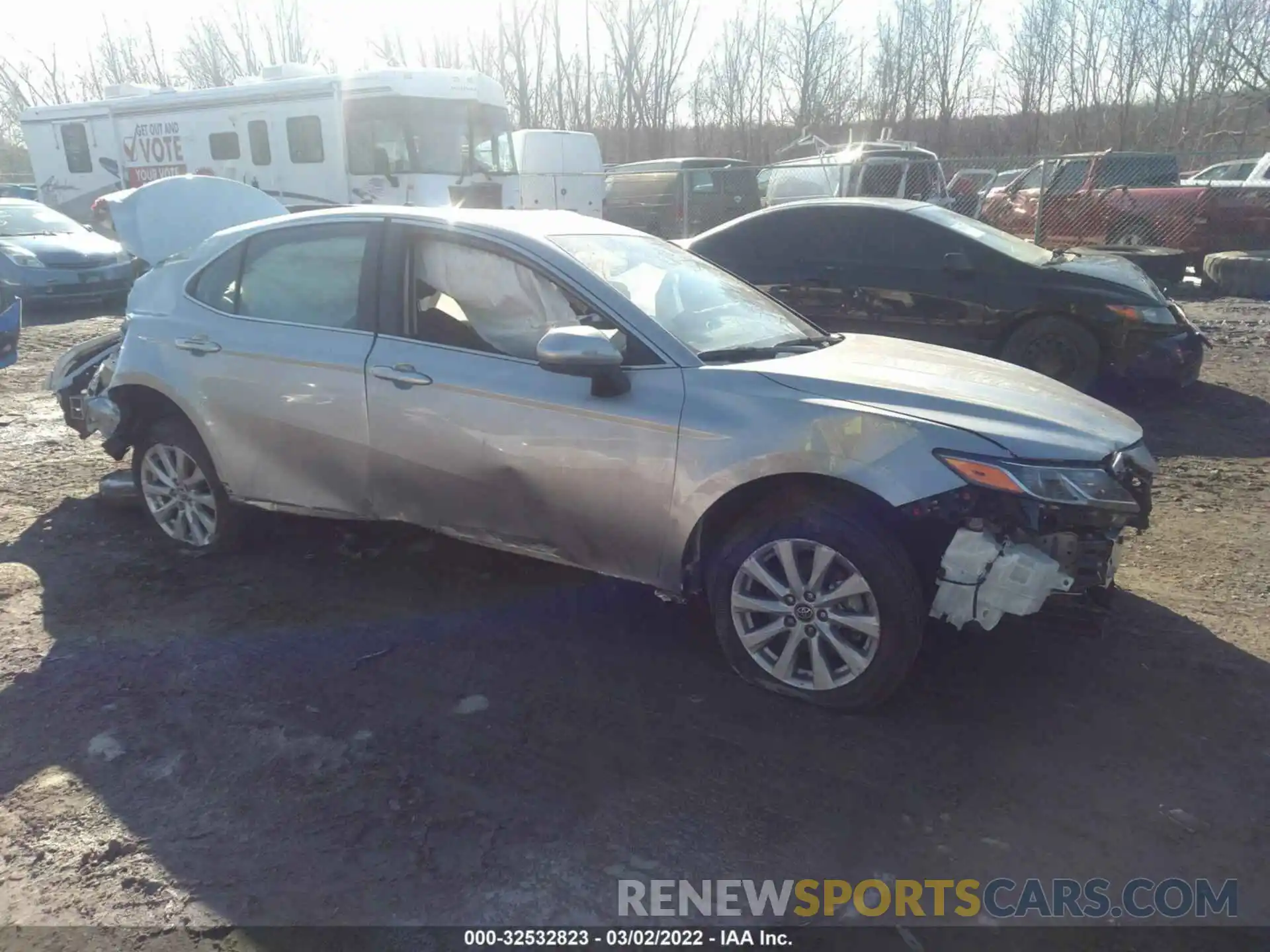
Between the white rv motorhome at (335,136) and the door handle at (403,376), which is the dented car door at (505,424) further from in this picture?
the white rv motorhome at (335,136)

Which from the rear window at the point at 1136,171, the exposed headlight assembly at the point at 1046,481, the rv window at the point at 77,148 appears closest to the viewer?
the exposed headlight assembly at the point at 1046,481

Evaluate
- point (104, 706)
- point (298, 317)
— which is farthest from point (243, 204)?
point (104, 706)

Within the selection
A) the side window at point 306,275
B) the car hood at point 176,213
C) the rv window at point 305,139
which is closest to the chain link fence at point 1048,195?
the rv window at point 305,139

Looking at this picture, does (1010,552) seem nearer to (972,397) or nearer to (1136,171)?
(972,397)

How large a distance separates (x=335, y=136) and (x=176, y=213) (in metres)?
10.5

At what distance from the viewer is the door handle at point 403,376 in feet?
12.5

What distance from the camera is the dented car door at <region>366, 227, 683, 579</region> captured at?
11.3ft

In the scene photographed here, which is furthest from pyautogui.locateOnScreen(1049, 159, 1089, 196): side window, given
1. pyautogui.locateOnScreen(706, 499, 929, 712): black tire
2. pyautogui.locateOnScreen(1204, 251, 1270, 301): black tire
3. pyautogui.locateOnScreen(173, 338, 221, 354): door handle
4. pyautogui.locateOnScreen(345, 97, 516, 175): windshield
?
pyautogui.locateOnScreen(173, 338, 221, 354): door handle

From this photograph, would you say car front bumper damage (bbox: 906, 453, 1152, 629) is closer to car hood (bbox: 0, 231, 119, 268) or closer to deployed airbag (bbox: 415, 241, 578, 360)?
deployed airbag (bbox: 415, 241, 578, 360)

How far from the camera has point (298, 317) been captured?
13.9 ft

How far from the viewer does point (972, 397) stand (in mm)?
3354

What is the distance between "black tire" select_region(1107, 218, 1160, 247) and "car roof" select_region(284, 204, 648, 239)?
488 inches

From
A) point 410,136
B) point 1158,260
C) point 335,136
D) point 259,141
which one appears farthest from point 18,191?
point 1158,260

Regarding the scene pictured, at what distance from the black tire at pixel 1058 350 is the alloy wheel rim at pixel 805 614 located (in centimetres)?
473
